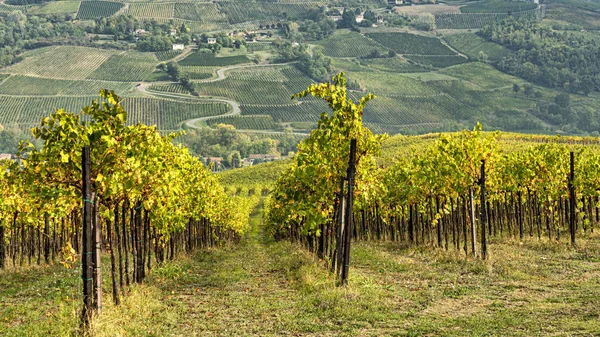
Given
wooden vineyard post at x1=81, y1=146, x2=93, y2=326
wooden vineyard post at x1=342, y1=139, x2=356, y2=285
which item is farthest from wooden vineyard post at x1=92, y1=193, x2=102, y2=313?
wooden vineyard post at x1=342, y1=139, x2=356, y2=285

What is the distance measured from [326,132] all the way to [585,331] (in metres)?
10.2

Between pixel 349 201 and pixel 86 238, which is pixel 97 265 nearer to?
pixel 86 238

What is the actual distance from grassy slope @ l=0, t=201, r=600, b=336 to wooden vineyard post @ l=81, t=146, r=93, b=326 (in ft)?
1.31

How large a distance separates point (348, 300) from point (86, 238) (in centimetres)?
727

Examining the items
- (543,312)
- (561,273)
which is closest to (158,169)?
(543,312)

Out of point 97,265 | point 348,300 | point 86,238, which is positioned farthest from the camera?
point 348,300

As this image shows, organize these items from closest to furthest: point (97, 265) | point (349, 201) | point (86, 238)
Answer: point (86, 238)
point (97, 265)
point (349, 201)

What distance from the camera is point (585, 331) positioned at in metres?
14.5

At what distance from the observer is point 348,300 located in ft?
61.1

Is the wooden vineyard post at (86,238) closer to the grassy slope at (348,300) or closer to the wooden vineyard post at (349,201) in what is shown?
the grassy slope at (348,300)

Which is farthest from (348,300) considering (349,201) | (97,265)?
(97,265)

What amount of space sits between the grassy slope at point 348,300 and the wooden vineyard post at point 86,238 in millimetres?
399

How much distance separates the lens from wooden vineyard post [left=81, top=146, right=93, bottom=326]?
579 inches

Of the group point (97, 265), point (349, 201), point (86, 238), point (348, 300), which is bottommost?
point (348, 300)
